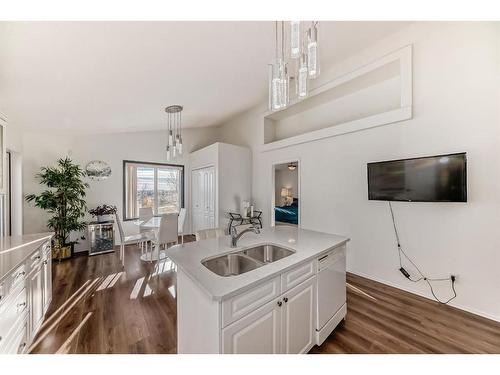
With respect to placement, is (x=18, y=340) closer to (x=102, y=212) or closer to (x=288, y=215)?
(x=102, y=212)

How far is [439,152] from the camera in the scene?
2.40 m

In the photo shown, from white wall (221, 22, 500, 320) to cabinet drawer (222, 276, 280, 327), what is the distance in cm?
231

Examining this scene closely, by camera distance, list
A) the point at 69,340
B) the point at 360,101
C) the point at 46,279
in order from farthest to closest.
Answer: the point at 360,101
the point at 46,279
the point at 69,340

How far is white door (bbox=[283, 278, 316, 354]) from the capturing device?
1351mm

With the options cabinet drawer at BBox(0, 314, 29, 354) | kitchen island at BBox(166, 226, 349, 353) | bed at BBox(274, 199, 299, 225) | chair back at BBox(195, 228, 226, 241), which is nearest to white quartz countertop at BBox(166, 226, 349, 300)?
kitchen island at BBox(166, 226, 349, 353)

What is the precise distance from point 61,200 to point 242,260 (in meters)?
3.98

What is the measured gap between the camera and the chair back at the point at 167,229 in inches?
138

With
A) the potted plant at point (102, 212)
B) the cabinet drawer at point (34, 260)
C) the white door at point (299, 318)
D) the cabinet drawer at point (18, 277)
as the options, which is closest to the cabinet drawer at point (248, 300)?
the white door at point (299, 318)

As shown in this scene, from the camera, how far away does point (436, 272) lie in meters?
2.45

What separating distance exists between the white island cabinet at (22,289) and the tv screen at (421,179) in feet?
11.5

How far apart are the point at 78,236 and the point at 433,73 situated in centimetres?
638

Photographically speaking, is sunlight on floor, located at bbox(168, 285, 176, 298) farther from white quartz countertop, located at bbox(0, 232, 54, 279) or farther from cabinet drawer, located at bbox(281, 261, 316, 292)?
cabinet drawer, located at bbox(281, 261, 316, 292)

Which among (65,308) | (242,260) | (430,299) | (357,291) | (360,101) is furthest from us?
(360,101)

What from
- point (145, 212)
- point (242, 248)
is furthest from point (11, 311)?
point (145, 212)
